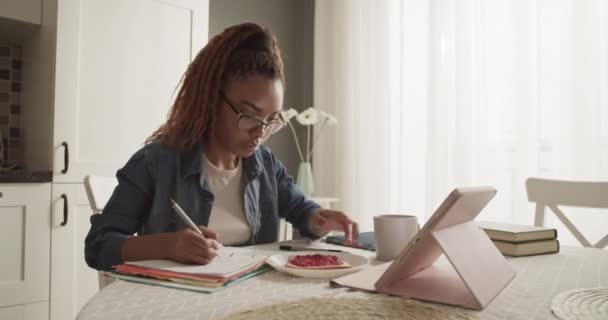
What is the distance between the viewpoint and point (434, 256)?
771mm

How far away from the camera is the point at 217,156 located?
4.22 feet

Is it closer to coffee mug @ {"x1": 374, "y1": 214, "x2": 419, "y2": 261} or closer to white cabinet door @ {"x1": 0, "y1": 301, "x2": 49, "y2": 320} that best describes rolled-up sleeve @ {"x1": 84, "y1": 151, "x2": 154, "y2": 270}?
coffee mug @ {"x1": 374, "y1": 214, "x2": 419, "y2": 261}

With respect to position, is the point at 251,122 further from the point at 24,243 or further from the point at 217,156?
the point at 24,243

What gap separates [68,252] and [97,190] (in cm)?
88

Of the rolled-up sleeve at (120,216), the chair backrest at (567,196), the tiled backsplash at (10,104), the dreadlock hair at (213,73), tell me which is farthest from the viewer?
the tiled backsplash at (10,104)

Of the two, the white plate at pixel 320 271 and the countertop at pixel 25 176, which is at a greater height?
the countertop at pixel 25 176

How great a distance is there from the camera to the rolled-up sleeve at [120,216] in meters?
0.91

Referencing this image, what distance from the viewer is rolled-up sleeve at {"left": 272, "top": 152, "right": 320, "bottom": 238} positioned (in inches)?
52.0

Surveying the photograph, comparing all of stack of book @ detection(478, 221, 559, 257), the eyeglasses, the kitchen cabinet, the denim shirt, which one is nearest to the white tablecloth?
stack of book @ detection(478, 221, 559, 257)

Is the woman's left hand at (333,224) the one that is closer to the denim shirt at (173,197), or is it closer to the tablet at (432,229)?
the denim shirt at (173,197)

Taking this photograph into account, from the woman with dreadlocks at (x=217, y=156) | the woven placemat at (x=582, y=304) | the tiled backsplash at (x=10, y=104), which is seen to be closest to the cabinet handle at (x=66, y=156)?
the tiled backsplash at (x=10, y=104)

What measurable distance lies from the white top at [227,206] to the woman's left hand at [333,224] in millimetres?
175

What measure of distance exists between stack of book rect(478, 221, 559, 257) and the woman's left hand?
0.30 m

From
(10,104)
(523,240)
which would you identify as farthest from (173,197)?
(10,104)
